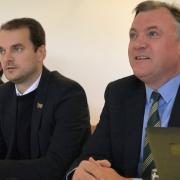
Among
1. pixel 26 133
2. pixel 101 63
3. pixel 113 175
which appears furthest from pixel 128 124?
pixel 101 63

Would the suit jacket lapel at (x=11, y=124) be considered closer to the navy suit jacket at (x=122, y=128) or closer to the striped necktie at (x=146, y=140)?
the navy suit jacket at (x=122, y=128)

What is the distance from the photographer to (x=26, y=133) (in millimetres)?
2129

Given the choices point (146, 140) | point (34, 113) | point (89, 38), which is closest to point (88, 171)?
point (146, 140)

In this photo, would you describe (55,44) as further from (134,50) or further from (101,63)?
(134,50)

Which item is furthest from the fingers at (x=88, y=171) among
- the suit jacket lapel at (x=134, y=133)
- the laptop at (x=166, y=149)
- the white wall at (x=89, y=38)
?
the white wall at (x=89, y=38)

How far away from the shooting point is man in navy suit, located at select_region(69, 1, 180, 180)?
1.60 meters

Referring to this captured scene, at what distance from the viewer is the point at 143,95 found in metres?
1.71

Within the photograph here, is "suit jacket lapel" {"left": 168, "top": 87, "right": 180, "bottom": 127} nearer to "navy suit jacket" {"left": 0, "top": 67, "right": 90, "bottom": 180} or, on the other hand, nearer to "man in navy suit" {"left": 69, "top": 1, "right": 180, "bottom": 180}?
"man in navy suit" {"left": 69, "top": 1, "right": 180, "bottom": 180}

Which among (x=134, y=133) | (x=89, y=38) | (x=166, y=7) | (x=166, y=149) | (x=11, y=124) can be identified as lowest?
(x=11, y=124)

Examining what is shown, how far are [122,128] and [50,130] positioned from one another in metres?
0.53

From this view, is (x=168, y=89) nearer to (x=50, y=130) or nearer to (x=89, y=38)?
Answer: (x=50, y=130)

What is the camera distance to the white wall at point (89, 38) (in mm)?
2932

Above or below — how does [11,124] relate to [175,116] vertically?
below

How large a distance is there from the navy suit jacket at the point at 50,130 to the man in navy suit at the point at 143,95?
0.84 feet
